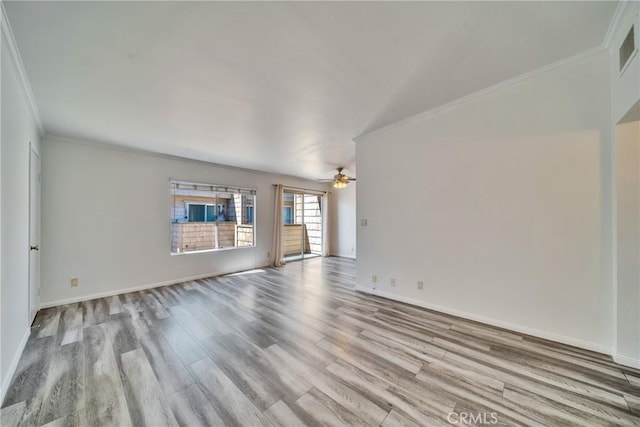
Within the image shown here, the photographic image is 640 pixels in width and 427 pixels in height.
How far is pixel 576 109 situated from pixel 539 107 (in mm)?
260

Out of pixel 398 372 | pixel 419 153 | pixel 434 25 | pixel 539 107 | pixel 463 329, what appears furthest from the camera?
pixel 419 153

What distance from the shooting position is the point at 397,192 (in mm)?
3309

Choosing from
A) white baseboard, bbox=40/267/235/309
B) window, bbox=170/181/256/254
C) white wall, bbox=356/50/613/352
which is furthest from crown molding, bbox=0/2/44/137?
white wall, bbox=356/50/613/352

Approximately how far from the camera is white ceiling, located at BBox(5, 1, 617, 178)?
4.85 feet

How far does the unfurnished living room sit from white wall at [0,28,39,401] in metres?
0.04

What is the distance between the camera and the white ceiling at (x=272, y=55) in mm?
1478

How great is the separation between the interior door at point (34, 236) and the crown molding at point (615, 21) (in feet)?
17.4

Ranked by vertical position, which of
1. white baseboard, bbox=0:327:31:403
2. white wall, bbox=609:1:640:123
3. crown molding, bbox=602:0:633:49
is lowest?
white baseboard, bbox=0:327:31:403

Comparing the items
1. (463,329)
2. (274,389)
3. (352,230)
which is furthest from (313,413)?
(352,230)

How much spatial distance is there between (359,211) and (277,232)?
285cm

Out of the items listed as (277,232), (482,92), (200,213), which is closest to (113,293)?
(200,213)

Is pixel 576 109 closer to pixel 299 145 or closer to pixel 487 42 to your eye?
pixel 487 42

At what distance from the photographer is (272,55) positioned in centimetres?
183

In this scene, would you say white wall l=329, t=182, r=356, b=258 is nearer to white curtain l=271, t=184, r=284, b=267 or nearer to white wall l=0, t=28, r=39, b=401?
white curtain l=271, t=184, r=284, b=267
